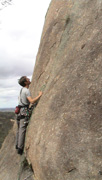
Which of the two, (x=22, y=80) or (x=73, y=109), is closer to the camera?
(x=73, y=109)

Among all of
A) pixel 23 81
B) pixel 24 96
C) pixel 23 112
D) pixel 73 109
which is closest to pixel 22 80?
pixel 23 81

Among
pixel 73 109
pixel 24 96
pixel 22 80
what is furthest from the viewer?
pixel 22 80

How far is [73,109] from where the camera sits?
6.55m

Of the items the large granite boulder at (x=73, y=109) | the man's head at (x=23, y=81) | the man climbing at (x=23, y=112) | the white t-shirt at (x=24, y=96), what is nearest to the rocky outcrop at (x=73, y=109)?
the large granite boulder at (x=73, y=109)

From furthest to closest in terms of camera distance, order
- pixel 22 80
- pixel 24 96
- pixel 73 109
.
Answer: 1. pixel 22 80
2. pixel 24 96
3. pixel 73 109

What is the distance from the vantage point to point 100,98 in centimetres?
604

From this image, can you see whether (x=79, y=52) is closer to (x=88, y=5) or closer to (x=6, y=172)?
(x=88, y=5)

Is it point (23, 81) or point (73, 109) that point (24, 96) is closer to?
point (23, 81)

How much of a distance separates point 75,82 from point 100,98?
3.53ft

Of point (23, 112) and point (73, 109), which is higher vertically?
point (23, 112)

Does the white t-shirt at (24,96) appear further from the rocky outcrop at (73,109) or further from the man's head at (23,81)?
the rocky outcrop at (73,109)

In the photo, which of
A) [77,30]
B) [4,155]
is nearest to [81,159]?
[77,30]

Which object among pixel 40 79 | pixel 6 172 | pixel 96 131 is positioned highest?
pixel 40 79

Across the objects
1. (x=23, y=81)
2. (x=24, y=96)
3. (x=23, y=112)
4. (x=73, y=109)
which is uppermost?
(x=23, y=81)
